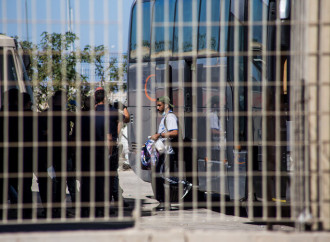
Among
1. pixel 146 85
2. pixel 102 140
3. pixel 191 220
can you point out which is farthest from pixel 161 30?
pixel 191 220

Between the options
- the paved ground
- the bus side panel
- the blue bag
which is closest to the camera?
the paved ground

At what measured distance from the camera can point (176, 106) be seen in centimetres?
1015

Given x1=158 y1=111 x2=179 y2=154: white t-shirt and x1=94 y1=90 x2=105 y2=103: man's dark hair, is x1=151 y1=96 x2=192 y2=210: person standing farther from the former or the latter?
x1=94 y1=90 x2=105 y2=103: man's dark hair

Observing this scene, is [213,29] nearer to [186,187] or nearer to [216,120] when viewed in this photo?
[216,120]

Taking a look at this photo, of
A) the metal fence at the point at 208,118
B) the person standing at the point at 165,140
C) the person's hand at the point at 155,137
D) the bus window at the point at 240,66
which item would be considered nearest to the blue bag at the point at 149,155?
the person standing at the point at 165,140

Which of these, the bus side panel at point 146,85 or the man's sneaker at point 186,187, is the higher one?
the bus side panel at point 146,85

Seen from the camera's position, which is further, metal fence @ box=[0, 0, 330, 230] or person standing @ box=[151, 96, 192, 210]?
person standing @ box=[151, 96, 192, 210]

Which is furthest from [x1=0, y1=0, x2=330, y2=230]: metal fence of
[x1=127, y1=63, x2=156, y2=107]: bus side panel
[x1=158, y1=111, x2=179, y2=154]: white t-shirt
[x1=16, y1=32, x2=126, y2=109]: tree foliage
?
[x1=127, y1=63, x2=156, y2=107]: bus side panel

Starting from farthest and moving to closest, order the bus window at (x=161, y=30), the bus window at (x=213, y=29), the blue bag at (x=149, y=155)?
the bus window at (x=161, y=30), the blue bag at (x=149, y=155), the bus window at (x=213, y=29)

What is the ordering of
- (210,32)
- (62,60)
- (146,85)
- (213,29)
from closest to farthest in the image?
→ (62,60) → (210,32) → (213,29) → (146,85)

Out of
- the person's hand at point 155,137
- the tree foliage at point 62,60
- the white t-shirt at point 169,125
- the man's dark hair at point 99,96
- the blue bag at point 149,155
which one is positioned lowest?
the blue bag at point 149,155

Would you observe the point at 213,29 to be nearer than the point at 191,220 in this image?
No

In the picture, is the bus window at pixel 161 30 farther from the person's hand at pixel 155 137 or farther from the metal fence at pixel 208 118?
the metal fence at pixel 208 118

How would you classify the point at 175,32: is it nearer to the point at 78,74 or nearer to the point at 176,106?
the point at 176,106
